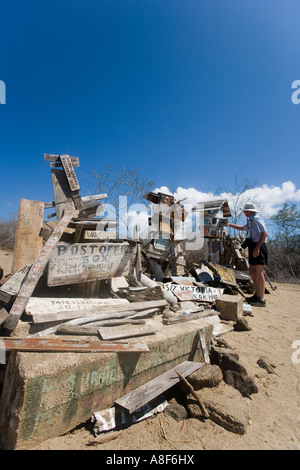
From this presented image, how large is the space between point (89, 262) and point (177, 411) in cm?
216

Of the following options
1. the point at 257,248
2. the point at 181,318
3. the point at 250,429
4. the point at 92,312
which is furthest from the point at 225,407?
the point at 257,248

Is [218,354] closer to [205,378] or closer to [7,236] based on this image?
[205,378]

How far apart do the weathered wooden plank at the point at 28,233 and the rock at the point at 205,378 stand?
2.93 metres

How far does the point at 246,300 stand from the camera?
693 centimetres

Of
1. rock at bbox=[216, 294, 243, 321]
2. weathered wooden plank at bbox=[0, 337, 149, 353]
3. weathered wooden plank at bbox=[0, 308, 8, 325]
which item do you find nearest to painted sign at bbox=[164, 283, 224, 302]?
rock at bbox=[216, 294, 243, 321]

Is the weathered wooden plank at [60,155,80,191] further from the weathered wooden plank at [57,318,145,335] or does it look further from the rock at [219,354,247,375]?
the rock at [219,354,247,375]

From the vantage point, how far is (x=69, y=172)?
5.18 meters

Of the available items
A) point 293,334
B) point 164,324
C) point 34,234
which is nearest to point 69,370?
point 164,324

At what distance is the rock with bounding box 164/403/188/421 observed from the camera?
2.35m

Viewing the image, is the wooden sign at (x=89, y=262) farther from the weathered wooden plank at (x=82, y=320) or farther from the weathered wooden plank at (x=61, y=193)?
the weathered wooden plank at (x=61, y=193)
